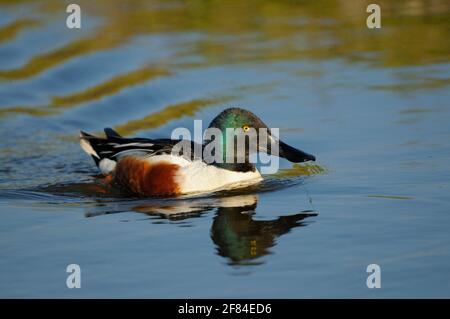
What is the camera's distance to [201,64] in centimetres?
1346

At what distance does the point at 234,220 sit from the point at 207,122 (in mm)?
3533

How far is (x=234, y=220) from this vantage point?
25.1 ft

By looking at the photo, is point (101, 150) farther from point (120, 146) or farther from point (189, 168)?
point (189, 168)

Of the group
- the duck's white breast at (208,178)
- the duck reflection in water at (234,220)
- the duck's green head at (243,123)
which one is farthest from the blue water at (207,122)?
the duck's green head at (243,123)

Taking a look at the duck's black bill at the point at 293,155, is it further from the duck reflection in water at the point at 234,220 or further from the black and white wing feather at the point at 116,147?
the black and white wing feather at the point at 116,147

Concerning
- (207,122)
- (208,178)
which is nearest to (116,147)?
(208,178)

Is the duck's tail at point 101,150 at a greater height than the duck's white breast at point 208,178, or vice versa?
the duck's tail at point 101,150

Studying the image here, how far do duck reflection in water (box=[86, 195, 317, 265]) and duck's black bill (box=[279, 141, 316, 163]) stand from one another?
1.82ft

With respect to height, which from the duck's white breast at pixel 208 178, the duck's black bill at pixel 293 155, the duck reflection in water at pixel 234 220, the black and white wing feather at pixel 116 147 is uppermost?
the black and white wing feather at pixel 116 147

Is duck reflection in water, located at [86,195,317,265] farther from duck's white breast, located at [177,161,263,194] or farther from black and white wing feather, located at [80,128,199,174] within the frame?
black and white wing feather, located at [80,128,199,174]

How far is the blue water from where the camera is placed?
6336 millimetres

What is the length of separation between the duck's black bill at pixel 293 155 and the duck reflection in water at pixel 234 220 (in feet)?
1.82

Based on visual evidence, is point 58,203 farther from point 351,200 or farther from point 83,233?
point 351,200

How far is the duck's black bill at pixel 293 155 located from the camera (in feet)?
28.3
